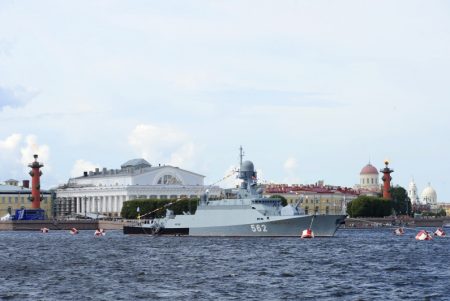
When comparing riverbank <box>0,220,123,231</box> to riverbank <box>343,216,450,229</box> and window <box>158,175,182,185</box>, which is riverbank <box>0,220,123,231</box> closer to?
riverbank <box>343,216,450,229</box>

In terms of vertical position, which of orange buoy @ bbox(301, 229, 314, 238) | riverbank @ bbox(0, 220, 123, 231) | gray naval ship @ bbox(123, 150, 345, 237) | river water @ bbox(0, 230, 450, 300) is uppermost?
riverbank @ bbox(0, 220, 123, 231)

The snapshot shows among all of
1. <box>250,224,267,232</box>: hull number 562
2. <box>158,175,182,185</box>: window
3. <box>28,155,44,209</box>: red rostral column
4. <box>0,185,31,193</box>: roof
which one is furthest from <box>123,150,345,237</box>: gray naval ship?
<box>0,185,31,193</box>: roof

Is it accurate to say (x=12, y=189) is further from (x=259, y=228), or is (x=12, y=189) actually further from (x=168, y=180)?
(x=259, y=228)

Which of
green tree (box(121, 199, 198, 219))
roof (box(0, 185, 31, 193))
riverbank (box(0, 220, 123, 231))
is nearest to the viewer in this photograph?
riverbank (box(0, 220, 123, 231))

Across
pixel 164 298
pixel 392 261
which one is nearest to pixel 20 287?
pixel 164 298

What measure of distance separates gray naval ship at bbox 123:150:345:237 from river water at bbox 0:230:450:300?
1169 centimetres

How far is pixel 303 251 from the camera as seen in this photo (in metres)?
70.4

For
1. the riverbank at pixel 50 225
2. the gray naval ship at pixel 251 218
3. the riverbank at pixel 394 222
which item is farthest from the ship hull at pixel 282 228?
the riverbank at pixel 50 225

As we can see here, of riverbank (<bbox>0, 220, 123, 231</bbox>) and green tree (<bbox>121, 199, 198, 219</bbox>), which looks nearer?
riverbank (<bbox>0, 220, 123, 231</bbox>)

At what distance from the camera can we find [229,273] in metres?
52.6

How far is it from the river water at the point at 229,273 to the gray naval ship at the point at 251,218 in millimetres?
11686

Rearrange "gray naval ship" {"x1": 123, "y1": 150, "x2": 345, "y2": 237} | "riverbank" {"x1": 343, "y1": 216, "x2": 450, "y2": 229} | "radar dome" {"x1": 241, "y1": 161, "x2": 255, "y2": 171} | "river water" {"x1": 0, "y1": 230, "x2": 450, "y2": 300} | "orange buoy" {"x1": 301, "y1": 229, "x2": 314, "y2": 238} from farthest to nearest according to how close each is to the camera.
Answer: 1. "riverbank" {"x1": 343, "y1": 216, "x2": 450, "y2": 229}
2. "radar dome" {"x1": 241, "y1": 161, "x2": 255, "y2": 171}
3. "gray naval ship" {"x1": 123, "y1": 150, "x2": 345, "y2": 237}
4. "orange buoy" {"x1": 301, "y1": 229, "x2": 314, "y2": 238}
5. "river water" {"x1": 0, "y1": 230, "x2": 450, "y2": 300}

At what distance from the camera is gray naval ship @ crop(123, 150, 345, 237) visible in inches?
3597

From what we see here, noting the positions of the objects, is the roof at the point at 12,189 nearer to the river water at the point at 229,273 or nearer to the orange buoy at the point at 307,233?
the orange buoy at the point at 307,233
